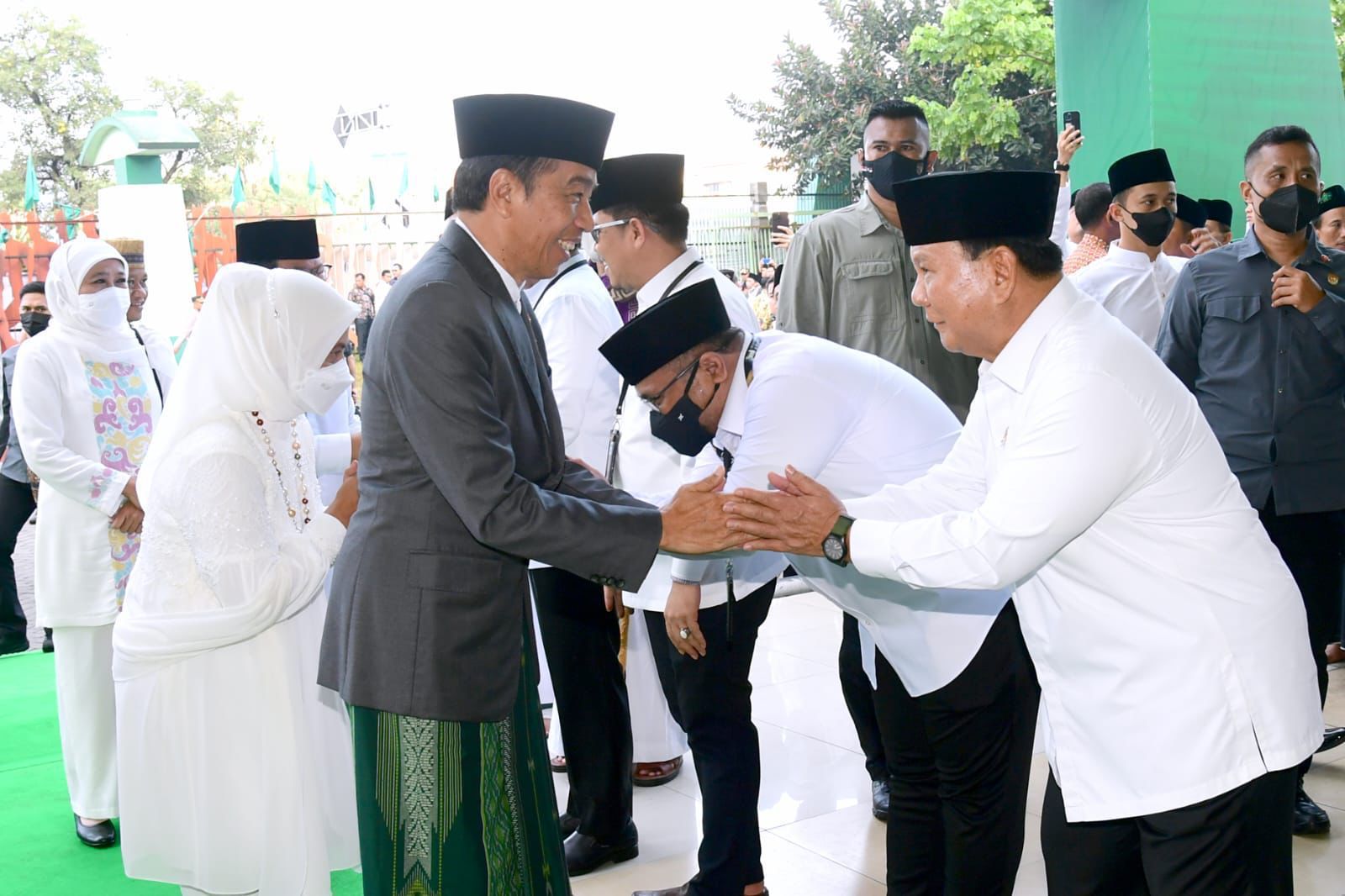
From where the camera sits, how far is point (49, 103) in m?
24.5

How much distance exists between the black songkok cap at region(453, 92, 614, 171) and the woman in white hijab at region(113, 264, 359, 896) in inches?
29.9

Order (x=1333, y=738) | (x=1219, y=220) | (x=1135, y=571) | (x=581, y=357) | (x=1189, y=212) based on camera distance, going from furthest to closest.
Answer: (x=1219, y=220) < (x=1189, y=212) < (x=1333, y=738) < (x=581, y=357) < (x=1135, y=571)

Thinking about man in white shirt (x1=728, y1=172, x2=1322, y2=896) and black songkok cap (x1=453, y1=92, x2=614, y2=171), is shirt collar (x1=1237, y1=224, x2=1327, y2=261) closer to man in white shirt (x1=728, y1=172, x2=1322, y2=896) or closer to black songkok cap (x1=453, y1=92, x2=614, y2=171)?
man in white shirt (x1=728, y1=172, x2=1322, y2=896)

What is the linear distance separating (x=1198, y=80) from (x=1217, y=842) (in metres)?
7.75

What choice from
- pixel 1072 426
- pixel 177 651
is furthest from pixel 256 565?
pixel 1072 426

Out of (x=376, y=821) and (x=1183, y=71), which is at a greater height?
(x=1183, y=71)

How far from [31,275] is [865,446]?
13.2 meters

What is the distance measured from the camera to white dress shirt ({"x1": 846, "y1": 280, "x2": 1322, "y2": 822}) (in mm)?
1834

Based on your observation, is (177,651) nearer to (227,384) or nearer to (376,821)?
(227,384)

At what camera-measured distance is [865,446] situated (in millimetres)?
2602

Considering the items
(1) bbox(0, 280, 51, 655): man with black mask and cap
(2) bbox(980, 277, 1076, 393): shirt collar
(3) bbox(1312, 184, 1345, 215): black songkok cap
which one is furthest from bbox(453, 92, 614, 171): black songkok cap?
(1) bbox(0, 280, 51, 655): man with black mask and cap

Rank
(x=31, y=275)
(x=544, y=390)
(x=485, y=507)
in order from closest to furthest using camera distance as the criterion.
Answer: (x=485, y=507)
(x=544, y=390)
(x=31, y=275)

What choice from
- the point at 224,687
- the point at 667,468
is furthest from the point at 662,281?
the point at 224,687

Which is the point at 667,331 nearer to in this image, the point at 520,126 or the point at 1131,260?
the point at 520,126
